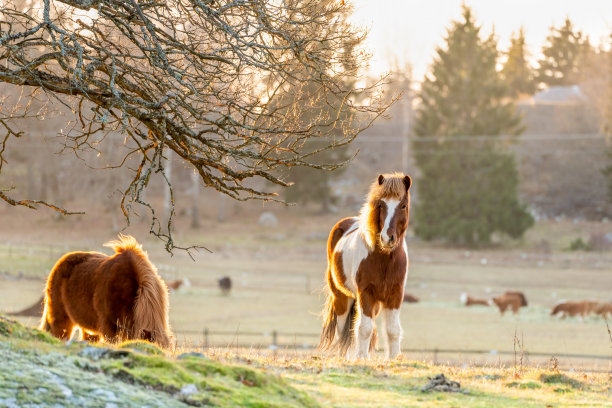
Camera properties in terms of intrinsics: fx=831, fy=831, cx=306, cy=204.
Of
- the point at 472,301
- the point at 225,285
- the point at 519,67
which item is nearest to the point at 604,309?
the point at 472,301

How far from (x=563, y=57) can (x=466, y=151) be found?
34.9m

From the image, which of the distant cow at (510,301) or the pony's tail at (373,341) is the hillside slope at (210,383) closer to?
the pony's tail at (373,341)

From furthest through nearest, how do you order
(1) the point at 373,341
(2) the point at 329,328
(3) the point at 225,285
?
(3) the point at 225,285 < (2) the point at 329,328 < (1) the point at 373,341

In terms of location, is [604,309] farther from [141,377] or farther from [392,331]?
[141,377]

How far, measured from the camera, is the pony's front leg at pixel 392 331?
10.3 m

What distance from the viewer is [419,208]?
170ft

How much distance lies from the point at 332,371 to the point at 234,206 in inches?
2179

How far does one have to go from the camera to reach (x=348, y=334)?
1153 cm

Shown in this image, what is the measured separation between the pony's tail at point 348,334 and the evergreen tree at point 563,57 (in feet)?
235

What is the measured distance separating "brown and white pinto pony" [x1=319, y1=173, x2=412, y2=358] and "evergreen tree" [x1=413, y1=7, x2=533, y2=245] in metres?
40.3

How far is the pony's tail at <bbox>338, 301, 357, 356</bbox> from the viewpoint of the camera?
1143 cm

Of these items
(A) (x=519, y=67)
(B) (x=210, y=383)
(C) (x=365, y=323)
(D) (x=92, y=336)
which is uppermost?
(A) (x=519, y=67)

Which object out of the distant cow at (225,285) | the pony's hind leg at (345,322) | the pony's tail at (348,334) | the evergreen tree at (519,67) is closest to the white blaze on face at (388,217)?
the pony's tail at (348,334)

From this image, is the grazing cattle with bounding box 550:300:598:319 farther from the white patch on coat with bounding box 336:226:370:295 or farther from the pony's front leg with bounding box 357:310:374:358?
the pony's front leg with bounding box 357:310:374:358
